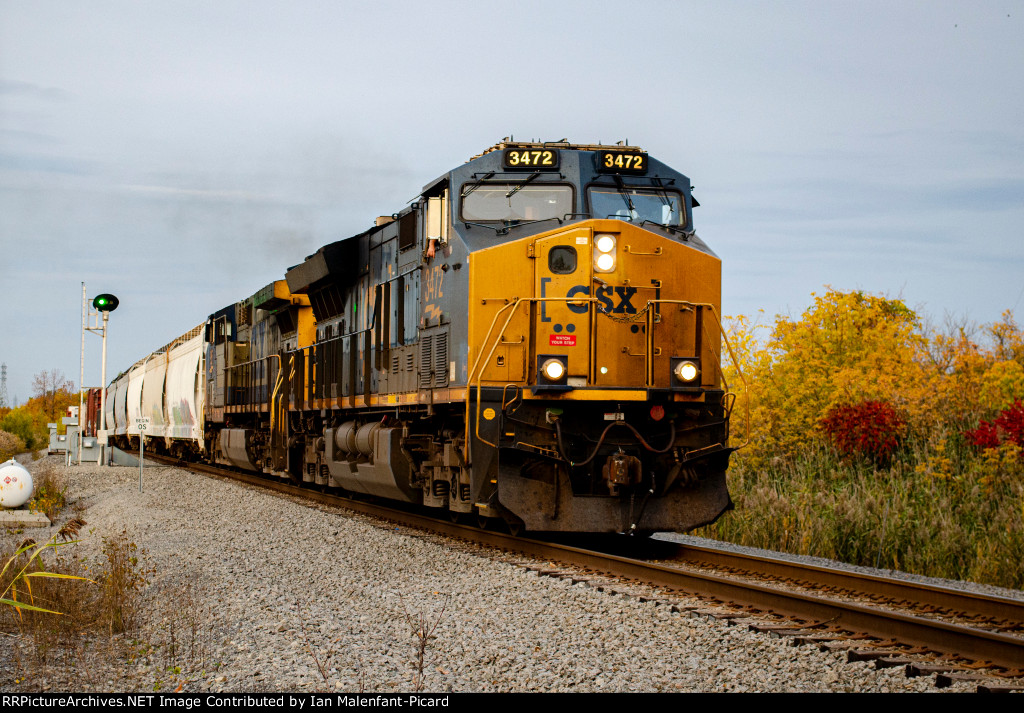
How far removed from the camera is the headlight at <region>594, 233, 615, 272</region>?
9336mm

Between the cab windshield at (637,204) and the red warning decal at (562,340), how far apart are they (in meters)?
1.37

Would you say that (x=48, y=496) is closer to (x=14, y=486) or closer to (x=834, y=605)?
(x=14, y=486)

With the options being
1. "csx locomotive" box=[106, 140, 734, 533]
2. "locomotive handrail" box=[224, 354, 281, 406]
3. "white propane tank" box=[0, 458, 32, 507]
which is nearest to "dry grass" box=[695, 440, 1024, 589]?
"csx locomotive" box=[106, 140, 734, 533]

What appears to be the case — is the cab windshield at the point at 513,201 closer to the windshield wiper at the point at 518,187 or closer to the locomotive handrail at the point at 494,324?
the windshield wiper at the point at 518,187

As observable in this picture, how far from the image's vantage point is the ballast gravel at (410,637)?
5109 mm

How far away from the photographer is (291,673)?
529cm

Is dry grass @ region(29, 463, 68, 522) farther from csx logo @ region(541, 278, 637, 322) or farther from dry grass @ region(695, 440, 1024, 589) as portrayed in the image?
dry grass @ region(695, 440, 1024, 589)

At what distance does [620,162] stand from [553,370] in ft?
7.95

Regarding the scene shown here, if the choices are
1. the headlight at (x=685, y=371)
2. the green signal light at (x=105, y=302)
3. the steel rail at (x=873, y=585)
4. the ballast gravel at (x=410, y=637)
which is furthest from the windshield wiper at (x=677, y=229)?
the green signal light at (x=105, y=302)

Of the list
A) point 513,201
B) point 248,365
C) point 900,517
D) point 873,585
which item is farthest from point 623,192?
point 248,365

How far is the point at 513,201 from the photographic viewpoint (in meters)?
9.96

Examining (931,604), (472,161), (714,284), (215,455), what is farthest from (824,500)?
(215,455)
